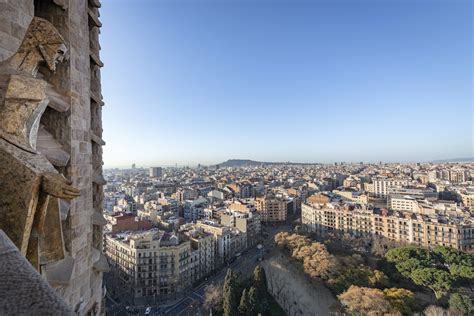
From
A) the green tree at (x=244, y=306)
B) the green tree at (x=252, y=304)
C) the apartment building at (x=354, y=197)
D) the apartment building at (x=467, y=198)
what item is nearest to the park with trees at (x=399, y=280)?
the green tree at (x=252, y=304)

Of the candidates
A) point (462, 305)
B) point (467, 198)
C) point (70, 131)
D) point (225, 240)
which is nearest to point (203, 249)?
point (225, 240)

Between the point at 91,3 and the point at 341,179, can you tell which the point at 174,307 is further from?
the point at 341,179

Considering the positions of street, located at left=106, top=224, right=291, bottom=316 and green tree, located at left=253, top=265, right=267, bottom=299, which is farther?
street, located at left=106, top=224, right=291, bottom=316

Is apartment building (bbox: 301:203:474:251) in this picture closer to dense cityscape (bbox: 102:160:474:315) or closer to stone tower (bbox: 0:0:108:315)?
dense cityscape (bbox: 102:160:474:315)

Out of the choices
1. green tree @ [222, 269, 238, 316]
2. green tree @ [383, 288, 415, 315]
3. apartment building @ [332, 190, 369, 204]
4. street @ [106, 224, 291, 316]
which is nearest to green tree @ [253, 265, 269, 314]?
green tree @ [222, 269, 238, 316]

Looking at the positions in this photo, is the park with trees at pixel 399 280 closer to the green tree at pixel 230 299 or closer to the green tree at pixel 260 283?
the green tree at pixel 260 283

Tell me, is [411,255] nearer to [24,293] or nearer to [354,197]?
[24,293]
